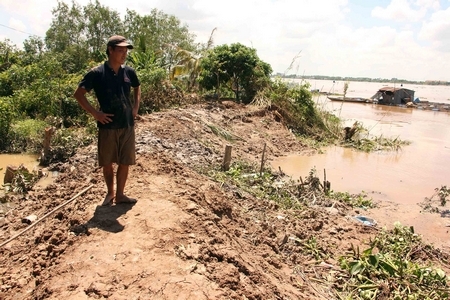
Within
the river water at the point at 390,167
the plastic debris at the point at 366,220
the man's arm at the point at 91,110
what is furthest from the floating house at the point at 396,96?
the man's arm at the point at 91,110

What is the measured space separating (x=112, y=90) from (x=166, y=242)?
1525mm

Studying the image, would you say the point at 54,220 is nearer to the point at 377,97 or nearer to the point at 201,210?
the point at 201,210

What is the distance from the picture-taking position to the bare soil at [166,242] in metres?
2.64

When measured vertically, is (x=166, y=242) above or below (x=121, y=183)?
below

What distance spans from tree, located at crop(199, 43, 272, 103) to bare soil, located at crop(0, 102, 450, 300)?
8.11 m

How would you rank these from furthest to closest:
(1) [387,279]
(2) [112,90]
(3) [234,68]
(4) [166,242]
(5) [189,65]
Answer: (5) [189,65]
(3) [234,68]
(1) [387,279]
(2) [112,90]
(4) [166,242]

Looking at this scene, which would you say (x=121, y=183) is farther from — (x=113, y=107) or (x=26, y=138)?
(x=26, y=138)

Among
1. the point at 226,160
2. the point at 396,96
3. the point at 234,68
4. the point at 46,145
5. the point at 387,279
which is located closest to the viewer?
the point at 387,279

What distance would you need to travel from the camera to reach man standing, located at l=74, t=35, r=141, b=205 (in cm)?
334

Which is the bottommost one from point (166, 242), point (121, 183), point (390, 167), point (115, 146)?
point (390, 167)

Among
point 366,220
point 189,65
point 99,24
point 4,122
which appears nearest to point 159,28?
point 99,24

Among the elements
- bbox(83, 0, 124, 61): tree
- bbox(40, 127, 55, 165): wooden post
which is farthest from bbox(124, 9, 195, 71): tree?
bbox(40, 127, 55, 165): wooden post

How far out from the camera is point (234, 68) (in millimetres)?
14188

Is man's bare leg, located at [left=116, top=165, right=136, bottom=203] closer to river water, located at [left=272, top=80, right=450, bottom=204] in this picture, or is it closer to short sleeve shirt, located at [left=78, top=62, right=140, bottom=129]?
short sleeve shirt, located at [left=78, top=62, right=140, bottom=129]
